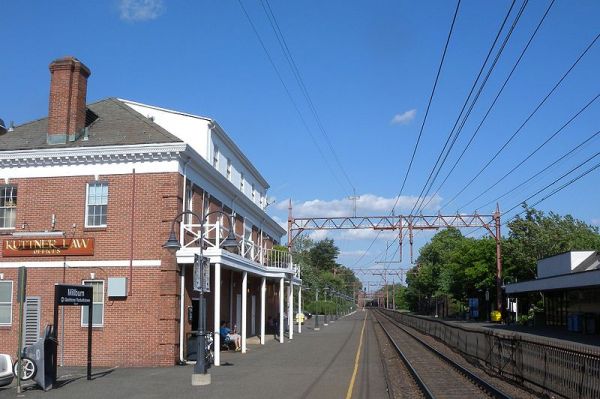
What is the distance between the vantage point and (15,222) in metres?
23.0

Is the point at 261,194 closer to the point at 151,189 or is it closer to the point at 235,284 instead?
the point at 235,284

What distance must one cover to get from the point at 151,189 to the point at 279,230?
25.6 metres

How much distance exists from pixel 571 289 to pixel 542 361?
93.0 feet

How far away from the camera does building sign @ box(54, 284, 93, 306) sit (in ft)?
51.3

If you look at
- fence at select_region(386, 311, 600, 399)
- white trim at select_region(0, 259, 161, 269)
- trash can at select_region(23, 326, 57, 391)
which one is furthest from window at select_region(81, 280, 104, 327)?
fence at select_region(386, 311, 600, 399)

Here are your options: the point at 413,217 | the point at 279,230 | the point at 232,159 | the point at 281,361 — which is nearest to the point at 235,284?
the point at 232,159

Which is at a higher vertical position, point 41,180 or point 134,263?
point 41,180

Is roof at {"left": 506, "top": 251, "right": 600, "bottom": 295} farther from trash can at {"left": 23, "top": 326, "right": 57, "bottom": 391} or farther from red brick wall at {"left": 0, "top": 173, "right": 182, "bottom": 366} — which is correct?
trash can at {"left": 23, "top": 326, "right": 57, "bottom": 391}

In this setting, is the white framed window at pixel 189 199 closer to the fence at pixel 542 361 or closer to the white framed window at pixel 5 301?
the white framed window at pixel 5 301

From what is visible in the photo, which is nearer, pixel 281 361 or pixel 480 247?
pixel 281 361

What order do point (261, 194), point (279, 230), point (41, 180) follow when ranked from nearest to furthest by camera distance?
1. point (41, 180)
2. point (261, 194)
3. point (279, 230)

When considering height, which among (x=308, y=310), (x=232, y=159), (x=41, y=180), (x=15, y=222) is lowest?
(x=308, y=310)

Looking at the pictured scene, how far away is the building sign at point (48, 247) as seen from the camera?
2202 cm

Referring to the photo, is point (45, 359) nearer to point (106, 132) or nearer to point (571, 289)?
point (106, 132)
